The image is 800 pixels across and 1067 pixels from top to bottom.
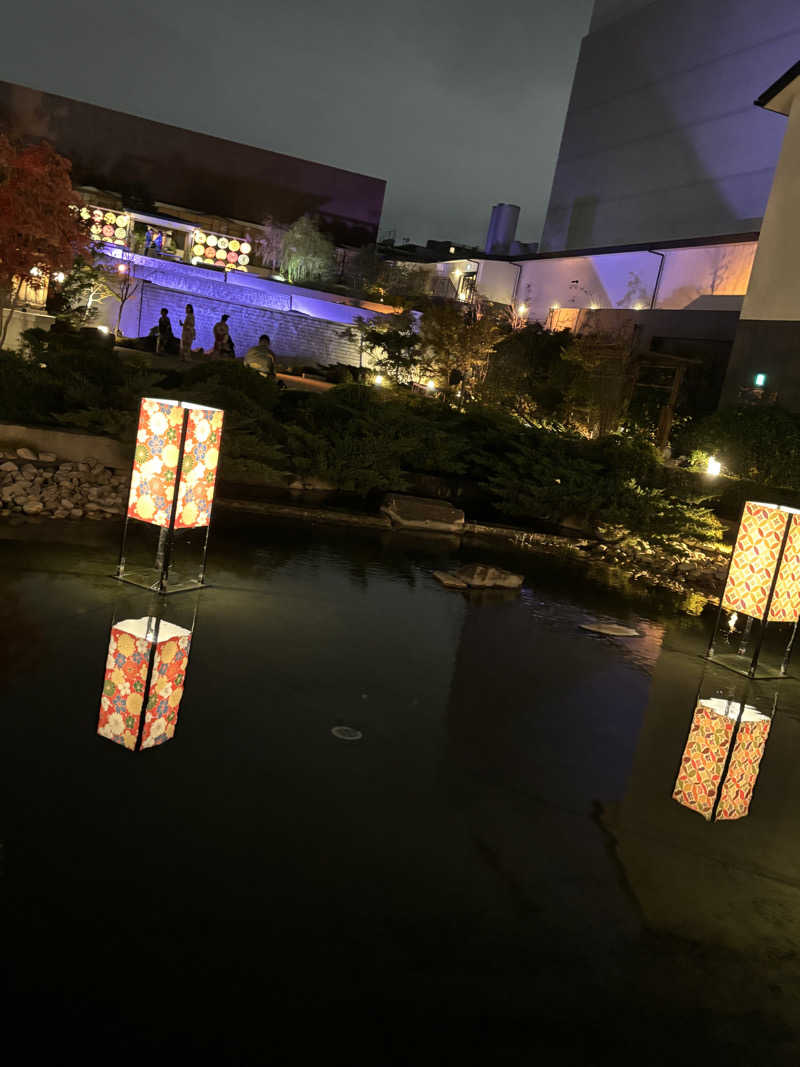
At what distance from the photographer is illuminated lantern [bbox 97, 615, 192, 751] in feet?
13.4

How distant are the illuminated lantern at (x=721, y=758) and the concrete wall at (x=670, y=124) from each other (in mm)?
32054

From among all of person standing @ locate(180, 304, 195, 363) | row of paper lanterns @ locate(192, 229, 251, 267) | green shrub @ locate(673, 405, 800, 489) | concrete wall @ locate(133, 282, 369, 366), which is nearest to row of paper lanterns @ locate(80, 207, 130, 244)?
row of paper lanterns @ locate(192, 229, 251, 267)

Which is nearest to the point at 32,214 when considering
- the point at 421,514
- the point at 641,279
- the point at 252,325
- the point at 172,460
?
the point at 421,514

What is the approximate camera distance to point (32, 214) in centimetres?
1338

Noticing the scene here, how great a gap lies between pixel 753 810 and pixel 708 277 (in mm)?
25817

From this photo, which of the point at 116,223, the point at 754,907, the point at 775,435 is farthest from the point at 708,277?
the point at 754,907

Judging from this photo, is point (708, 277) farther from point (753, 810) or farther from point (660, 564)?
point (753, 810)

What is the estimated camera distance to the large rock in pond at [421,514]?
1122cm

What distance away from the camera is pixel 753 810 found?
4.45 m

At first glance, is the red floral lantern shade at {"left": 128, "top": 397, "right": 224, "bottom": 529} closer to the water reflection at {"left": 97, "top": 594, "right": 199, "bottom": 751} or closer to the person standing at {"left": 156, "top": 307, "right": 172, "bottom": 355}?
the water reflection at {"left": 97, "top": 594, "right": 199, "bottom": 751}

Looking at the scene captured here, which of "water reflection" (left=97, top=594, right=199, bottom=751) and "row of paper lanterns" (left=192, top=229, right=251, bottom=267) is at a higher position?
"row of paper lanterns" (left=192, top=229, right=251, bottom=267)

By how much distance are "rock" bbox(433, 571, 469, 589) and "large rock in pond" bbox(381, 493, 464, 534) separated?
8.46 feet

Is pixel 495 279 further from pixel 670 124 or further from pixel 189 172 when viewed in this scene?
pixel 189 172

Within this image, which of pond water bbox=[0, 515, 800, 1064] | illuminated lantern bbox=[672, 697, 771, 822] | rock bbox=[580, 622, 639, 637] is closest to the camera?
pond water bbox=[0, 515, 800, 1064]
